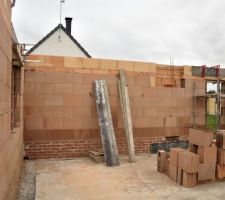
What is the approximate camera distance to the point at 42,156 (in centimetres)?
808

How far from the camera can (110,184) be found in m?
5.78

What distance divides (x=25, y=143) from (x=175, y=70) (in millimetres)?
5278

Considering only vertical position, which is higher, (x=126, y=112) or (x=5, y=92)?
(x=5, y=92)

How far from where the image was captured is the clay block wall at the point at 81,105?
806cm

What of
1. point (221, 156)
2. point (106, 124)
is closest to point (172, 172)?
point (221, 156)

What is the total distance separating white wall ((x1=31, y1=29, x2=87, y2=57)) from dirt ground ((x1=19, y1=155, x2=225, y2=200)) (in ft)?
37.5

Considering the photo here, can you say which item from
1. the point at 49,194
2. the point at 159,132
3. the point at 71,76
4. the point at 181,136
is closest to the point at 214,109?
the point at 181,136

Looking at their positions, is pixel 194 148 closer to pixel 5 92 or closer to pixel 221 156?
pixel 221 156

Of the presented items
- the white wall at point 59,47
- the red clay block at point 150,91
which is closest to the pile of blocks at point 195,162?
the red clay block at point 150,91

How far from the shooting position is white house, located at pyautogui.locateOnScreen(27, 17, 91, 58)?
17.9 m

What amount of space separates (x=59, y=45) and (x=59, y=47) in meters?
0.16

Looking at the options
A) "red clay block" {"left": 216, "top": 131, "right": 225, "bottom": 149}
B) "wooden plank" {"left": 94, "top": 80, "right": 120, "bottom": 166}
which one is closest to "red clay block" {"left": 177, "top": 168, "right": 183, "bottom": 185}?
"red clay block" {"left": 216, "top": 131, "right": 225, "bottom": 149}

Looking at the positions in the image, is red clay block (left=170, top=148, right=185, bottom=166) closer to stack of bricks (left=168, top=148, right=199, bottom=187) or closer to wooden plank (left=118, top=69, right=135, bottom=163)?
stack of bricks (left=168, top=148, right=199, bottom=187)

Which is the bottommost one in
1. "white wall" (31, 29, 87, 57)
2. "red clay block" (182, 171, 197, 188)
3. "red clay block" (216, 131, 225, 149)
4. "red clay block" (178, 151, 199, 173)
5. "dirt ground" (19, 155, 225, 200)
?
"dirt ground" (19, 155, 225, 200)
